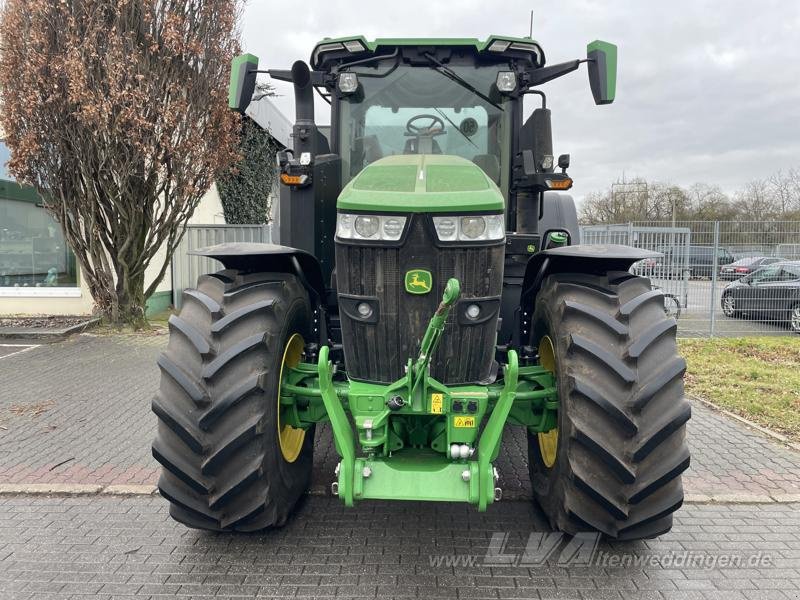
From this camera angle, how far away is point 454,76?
4.07 metres

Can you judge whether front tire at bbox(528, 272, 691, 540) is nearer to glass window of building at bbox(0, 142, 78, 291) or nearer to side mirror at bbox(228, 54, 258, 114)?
side mirror at bbox(228, 54, 258, 114)

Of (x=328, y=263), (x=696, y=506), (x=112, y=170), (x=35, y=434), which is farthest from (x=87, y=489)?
(x=112, y=170)

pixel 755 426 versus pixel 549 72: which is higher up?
pixel 549 72

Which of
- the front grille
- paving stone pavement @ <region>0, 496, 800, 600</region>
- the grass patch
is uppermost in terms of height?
the front grille

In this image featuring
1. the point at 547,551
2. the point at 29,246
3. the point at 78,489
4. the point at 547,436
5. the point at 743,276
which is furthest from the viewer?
the point at 743,276

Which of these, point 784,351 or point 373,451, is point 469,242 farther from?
point 784,351

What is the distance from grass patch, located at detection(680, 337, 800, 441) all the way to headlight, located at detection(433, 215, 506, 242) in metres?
4.01

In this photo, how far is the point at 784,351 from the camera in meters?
9.02

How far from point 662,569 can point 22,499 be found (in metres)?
3.85

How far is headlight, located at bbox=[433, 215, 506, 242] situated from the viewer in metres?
2.80

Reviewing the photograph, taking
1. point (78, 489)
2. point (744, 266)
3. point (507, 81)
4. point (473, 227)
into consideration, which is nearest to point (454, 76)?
point (507, 81)

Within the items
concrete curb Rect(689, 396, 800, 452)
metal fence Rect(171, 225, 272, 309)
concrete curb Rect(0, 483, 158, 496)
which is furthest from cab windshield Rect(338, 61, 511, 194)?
metal fence Rect(171, 225, 272, 309)

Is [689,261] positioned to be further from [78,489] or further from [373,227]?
[78,489]

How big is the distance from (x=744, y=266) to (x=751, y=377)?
4811 mm
